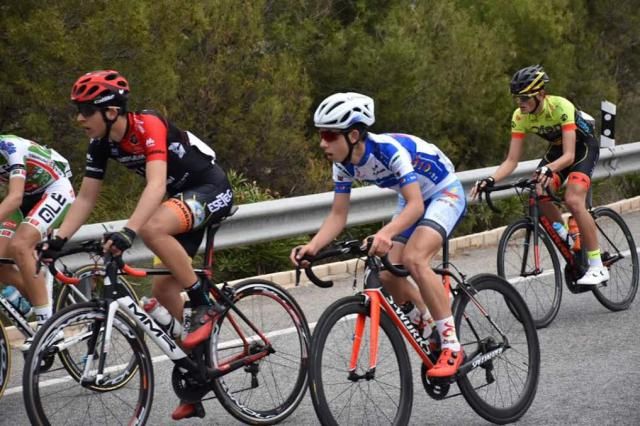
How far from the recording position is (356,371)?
6.11m

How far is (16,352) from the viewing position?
29.6ft

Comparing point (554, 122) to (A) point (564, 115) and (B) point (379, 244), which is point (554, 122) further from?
(B) point (379, 244)

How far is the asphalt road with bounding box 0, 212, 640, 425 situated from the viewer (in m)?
6.91

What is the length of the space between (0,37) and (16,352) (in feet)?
17.1

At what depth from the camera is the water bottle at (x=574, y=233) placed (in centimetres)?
997

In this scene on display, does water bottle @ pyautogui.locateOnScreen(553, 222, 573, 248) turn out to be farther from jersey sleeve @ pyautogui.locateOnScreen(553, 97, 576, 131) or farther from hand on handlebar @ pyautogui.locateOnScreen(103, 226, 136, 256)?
hand on handlebar @ pyautogui.locateOnScreen(103, 226, 136, 256)

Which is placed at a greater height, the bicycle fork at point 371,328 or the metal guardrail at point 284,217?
the bicycle fork at point 371,328

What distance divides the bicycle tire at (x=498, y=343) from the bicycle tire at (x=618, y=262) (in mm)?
3320

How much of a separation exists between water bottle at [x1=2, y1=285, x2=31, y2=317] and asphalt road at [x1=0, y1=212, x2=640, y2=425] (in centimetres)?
49

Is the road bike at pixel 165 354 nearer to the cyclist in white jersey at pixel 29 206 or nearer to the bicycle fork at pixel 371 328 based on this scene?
the cyclist in white jersey at pixel 29 206

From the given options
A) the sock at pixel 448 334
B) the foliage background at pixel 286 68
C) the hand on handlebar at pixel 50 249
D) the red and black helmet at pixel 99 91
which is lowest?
the foliage background at pixel 286 68

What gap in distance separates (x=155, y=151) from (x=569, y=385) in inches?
115

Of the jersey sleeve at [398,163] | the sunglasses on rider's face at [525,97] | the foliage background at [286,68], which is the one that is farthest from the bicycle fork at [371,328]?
the foliage background at [286,68]

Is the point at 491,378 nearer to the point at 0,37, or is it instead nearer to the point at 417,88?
the point at 0,37
